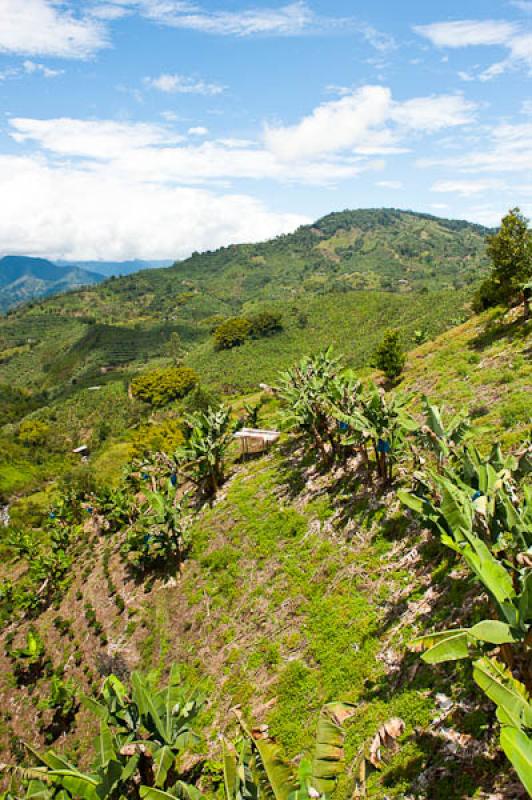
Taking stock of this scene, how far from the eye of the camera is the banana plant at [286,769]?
557 centimetres

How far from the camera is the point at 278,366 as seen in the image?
98.6 meters

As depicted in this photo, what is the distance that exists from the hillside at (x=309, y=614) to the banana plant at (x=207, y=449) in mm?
1131

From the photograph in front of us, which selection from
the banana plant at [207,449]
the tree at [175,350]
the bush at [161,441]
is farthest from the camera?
the tree at [175,350]

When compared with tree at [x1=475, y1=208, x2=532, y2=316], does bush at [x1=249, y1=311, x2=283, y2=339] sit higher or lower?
higher

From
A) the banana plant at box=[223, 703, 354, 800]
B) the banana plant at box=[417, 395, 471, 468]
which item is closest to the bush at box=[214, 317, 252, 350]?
the banana plant at box=[417, 395, 471, 468]

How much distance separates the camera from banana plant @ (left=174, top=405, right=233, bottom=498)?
870 inches

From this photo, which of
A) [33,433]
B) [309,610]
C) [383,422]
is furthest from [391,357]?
[33,433]

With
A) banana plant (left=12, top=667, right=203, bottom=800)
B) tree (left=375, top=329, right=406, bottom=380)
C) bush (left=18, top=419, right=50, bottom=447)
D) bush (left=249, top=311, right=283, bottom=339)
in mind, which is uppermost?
bush (left=249, top=311, right=283, bottom=339)

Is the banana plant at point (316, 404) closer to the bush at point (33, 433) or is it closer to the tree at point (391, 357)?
the tree at point (391, 357)

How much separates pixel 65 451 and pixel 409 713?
8987 cm

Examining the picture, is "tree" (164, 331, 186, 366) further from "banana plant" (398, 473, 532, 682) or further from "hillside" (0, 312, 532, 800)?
"banana plant" (398, 473, 532, 682)

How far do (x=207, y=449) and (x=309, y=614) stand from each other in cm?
1049

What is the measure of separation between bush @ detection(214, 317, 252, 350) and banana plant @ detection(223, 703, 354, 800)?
4329 inches

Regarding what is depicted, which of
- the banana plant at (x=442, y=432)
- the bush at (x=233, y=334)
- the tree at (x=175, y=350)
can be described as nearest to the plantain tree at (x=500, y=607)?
the banana plant at (x=442, y=432)
